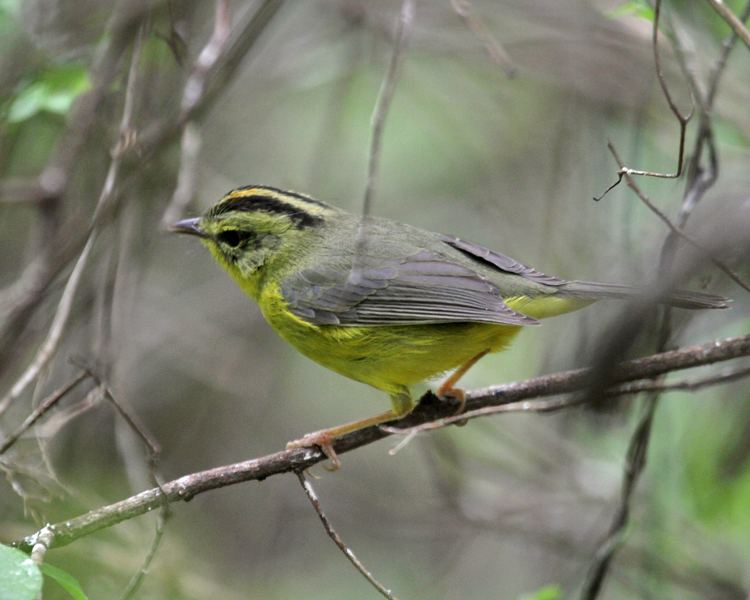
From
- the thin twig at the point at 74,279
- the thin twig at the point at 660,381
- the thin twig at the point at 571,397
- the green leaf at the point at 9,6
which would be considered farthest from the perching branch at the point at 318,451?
the green leaf at the point at 9,6

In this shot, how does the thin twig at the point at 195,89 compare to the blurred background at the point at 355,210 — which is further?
the blurred background at the point at 355,210

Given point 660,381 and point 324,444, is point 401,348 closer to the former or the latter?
point 324,444

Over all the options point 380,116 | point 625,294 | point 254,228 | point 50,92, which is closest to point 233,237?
point 254,228

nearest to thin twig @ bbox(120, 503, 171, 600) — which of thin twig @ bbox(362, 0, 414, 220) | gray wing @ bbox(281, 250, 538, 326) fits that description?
thin twig @ bbox(362, 0, 414, 220)

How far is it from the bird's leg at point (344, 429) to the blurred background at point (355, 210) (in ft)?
2.47

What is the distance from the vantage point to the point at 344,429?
4246 millimetres

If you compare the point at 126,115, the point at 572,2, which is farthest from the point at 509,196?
the point at 126,115

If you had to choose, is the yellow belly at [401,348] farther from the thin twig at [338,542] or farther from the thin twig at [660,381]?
the thin twig at [338,542]

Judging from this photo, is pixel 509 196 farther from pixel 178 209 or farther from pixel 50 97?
pixel 50 97

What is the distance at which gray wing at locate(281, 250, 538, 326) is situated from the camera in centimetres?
432

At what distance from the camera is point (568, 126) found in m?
6.64

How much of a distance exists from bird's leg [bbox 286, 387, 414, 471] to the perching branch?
70 mm

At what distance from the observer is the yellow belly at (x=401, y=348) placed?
433 cm

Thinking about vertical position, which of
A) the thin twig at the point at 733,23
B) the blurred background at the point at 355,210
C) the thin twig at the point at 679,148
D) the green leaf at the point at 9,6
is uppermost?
the green leaf at the point at 9,6
